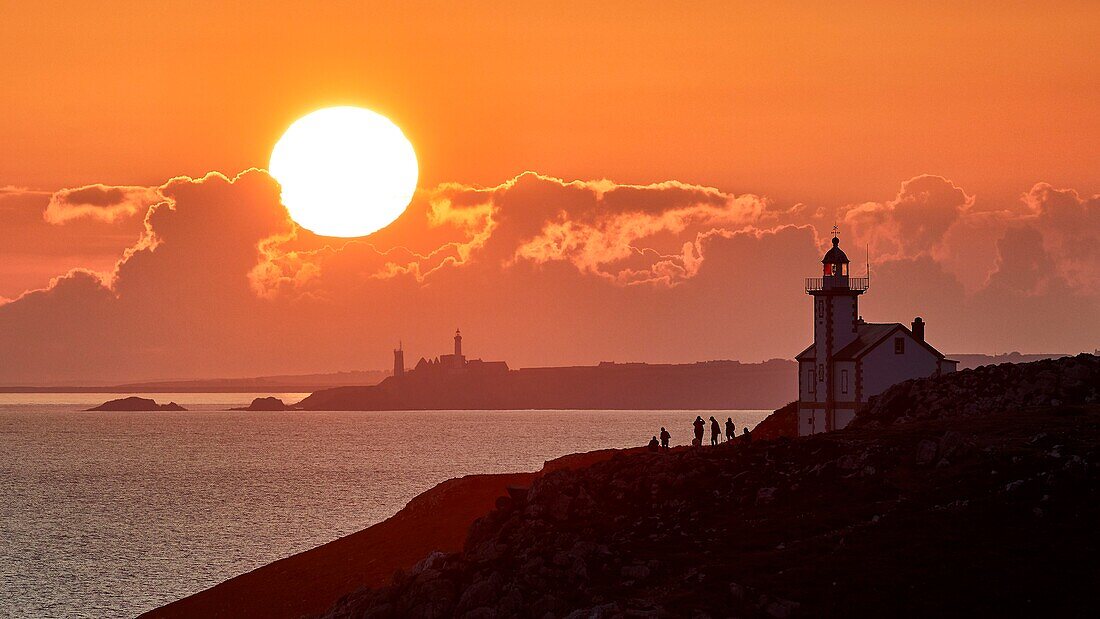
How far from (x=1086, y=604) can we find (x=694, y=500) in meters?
16.2

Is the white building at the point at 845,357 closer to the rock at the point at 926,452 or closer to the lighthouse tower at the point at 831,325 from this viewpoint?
the lighthouse tower at the point at 831,325

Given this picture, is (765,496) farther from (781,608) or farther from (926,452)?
(781,608)

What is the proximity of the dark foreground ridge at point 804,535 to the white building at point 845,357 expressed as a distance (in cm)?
2645

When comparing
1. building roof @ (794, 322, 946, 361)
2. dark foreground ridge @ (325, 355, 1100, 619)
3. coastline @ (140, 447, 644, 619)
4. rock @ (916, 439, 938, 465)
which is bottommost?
coastline @ (140, 447, 644, 619)

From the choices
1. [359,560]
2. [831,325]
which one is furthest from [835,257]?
[359,560]

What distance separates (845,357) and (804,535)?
140 ft

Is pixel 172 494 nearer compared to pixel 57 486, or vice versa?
pixel 172 494

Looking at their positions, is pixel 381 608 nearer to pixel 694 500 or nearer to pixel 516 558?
pixel 516 558

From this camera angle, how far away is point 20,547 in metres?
115

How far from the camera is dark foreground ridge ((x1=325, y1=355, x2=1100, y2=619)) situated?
1561 inches

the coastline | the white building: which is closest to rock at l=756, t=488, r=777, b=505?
the coastline

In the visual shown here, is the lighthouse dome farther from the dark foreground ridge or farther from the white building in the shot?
the dark foreground ridge

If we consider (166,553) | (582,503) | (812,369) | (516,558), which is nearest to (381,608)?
(516,558)

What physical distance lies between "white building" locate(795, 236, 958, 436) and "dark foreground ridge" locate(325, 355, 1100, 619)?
26455 mm
